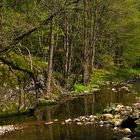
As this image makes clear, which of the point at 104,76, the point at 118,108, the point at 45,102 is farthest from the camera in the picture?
the point at 104,76

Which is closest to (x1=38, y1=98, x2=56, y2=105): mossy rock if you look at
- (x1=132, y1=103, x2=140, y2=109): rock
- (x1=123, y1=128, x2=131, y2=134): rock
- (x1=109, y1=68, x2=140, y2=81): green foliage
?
(x1=132, y1=103, x2=140, y2=109): rock

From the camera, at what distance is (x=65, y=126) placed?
22.5m

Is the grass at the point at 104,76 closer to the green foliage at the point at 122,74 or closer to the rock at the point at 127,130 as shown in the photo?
the green foliage at the point at 122,74

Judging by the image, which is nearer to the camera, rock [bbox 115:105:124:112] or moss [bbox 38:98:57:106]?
rock [bbox 115:105:124:112]

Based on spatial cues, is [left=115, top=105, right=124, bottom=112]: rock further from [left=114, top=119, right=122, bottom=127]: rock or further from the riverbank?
the riverbank

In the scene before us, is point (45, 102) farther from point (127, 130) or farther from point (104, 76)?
point (104, 76)

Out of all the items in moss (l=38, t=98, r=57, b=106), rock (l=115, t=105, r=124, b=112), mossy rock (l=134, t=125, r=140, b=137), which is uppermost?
moss (l=38, t=98, r=57, b=106)

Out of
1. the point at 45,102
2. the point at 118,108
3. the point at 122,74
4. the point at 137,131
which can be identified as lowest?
the point at 137,131

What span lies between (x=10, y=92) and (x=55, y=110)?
343 cm

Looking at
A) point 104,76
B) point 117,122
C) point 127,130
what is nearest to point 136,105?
point 117,122

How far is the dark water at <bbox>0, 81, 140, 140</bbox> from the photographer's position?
2014 centimetres

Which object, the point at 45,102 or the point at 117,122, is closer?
the point at 117,122

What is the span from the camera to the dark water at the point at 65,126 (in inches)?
793

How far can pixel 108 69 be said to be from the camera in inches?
2346
